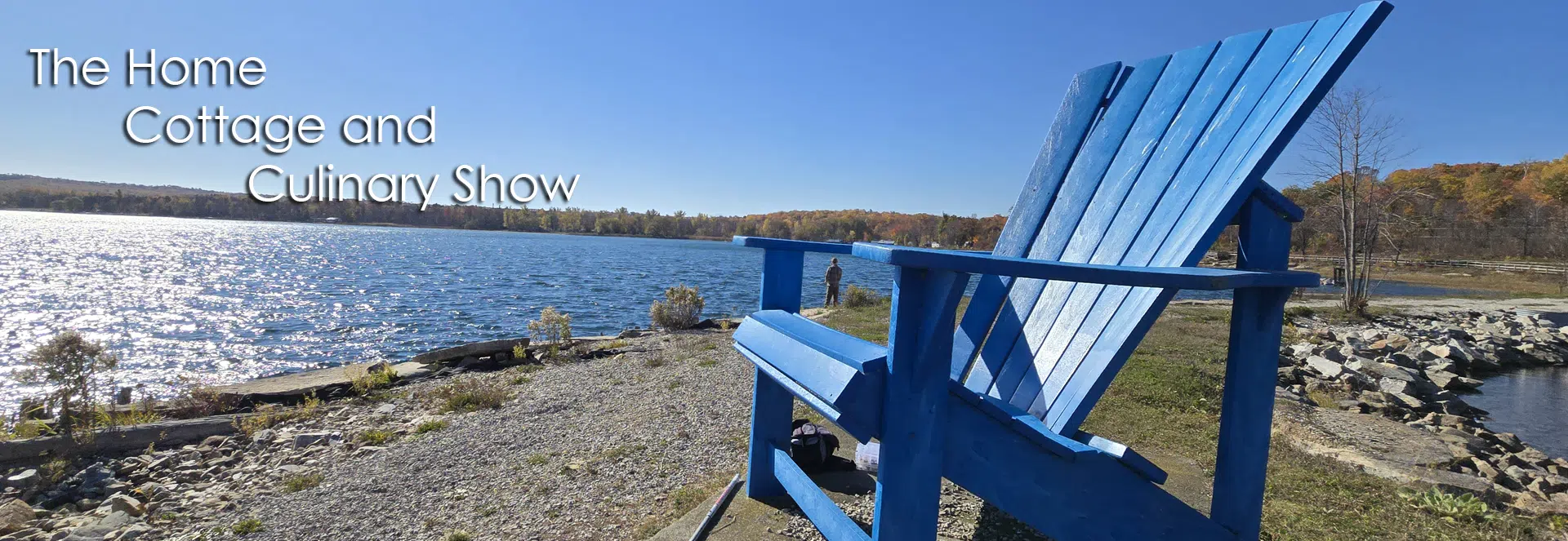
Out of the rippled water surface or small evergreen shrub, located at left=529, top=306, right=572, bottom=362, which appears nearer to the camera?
small evergreen shrub, located at left=529, top=306, right=572, bottom=362

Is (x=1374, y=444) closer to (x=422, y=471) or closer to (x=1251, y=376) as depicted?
(x=1251, y=376)

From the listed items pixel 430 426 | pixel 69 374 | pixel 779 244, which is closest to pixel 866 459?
pixel 779 244

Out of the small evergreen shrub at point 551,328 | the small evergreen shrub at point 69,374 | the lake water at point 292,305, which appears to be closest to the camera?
the small evergreen shrub at point 69,374

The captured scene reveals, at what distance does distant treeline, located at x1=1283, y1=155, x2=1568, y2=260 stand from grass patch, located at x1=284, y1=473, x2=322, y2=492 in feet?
63.5

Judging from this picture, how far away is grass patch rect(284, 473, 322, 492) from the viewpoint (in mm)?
5219

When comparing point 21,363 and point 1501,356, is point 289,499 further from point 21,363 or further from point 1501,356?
point 1501,356

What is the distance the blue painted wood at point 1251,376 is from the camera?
1.94 metres

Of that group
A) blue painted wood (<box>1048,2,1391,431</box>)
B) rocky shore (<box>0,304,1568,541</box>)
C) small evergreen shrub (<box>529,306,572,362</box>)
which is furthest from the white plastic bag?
small evergreen shrub (<box>529,306,572,362</box>)

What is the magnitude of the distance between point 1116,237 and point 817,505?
59.3 inches

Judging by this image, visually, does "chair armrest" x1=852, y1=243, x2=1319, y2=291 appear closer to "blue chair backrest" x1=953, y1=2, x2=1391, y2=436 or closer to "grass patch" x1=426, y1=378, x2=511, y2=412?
"blue chair backrest" x1=953, y1=2, x2=1391, y2=436

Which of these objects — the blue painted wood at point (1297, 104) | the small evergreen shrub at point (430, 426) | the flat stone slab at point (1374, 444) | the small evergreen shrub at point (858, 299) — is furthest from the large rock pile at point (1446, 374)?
the small evergreen shrub at point (858, 299)

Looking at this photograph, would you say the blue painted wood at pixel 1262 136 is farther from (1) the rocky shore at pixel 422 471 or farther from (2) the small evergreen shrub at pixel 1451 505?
(2) the small evergreen shrub at pixel 1451 505

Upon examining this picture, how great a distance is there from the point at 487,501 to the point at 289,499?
5.49ft

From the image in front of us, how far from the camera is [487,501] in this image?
4.58 meters
